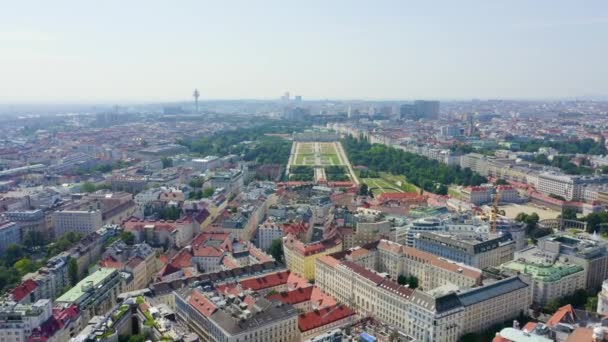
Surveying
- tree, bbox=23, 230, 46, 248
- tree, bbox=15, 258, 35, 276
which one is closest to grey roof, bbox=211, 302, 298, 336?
tree, bbox=15, 258, 35, 276

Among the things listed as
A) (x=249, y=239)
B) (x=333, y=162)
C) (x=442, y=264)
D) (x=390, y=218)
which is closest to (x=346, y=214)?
(x=390, y=218)

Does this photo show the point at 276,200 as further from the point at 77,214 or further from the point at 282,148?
the point at 282,148

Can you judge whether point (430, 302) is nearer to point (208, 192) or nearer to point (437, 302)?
point (437, 302)

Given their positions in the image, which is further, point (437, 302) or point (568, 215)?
point (568, 215)

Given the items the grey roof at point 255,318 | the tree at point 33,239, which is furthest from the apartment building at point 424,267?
the tree at point 33,239

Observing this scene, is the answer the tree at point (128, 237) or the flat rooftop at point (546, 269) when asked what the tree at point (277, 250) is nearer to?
the tree at point (128, 237)

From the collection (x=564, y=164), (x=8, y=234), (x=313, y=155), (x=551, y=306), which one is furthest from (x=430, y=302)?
(x=313, y=155)

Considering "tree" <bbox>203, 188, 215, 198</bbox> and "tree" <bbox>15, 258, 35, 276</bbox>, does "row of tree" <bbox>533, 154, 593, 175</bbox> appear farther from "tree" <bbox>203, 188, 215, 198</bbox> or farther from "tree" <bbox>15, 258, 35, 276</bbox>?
"tree" <bbox>15, 258, 35, 276</bbox>
